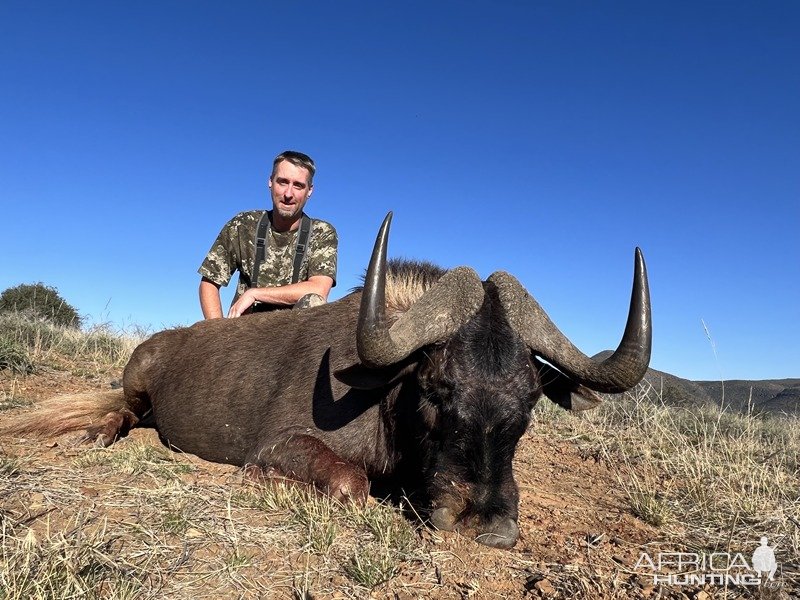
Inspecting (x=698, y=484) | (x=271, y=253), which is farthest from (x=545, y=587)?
(x=271, y=253)

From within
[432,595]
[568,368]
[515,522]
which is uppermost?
[568,368]

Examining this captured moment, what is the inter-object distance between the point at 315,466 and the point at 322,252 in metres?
3.88

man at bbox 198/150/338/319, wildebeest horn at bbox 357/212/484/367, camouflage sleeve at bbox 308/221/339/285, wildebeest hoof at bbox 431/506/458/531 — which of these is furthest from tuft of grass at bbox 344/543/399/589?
camouflage sleeve at bbox 308/221/339/285

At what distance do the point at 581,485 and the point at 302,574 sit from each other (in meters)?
2.92

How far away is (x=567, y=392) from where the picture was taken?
4.09 m

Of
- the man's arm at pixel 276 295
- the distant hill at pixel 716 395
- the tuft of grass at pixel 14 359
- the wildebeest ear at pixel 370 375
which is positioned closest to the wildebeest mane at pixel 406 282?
the wildebeest ear at pixel 370 375

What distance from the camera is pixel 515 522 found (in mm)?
3062

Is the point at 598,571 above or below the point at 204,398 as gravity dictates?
below

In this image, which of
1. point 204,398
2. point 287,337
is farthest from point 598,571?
point 204,398

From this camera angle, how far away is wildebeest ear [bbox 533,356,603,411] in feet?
13.1

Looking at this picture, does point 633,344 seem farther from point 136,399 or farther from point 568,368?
point 136,399

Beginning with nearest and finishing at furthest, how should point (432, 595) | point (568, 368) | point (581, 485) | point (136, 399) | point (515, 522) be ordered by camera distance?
point (432, 595)
point (515, 522)
point (568, 368)
point (581, 485)
point (136, 399)

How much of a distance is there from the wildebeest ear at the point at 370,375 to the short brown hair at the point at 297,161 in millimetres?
4060

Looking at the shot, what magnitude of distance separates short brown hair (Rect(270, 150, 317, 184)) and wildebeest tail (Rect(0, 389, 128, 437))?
3279 millimetres
